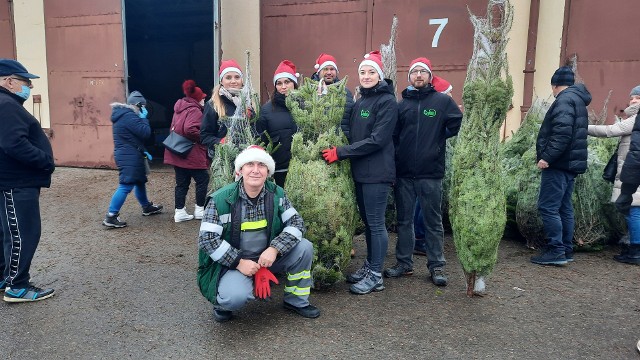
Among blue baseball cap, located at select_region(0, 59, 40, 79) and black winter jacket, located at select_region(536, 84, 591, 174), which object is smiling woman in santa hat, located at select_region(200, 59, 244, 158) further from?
black winter jacket, located at select_region(536, 84, 591, 174)

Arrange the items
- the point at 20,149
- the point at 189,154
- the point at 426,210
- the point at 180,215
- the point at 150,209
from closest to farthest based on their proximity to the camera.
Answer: the point at 20,149 → the point at 426,210 → the point at 189,154 → the point at 180,215 → the point at 150,209

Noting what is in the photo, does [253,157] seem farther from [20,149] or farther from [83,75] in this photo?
[83,75]

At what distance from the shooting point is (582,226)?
5.34 m

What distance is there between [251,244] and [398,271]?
1.58m

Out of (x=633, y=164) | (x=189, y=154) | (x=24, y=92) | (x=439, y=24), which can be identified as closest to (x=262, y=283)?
(x=24, y=92)

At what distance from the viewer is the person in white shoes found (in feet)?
19.9

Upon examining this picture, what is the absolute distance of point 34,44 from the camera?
971 centimetres

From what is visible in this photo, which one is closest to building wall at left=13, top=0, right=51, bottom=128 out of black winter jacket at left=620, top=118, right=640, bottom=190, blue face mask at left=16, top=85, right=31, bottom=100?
blue face mask at left=16, top=85, right=31, bottom=100

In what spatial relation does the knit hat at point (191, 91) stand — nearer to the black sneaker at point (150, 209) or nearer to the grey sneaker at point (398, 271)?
the black sneaker at point (150, 209)

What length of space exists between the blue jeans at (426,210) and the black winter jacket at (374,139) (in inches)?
14.5

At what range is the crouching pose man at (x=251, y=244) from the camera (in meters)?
3.40

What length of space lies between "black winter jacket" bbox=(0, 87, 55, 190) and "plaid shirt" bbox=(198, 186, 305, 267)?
1.42 meters

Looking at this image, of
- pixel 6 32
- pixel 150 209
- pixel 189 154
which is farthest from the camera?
pixel 6 32

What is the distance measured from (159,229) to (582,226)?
4861 millimetres
